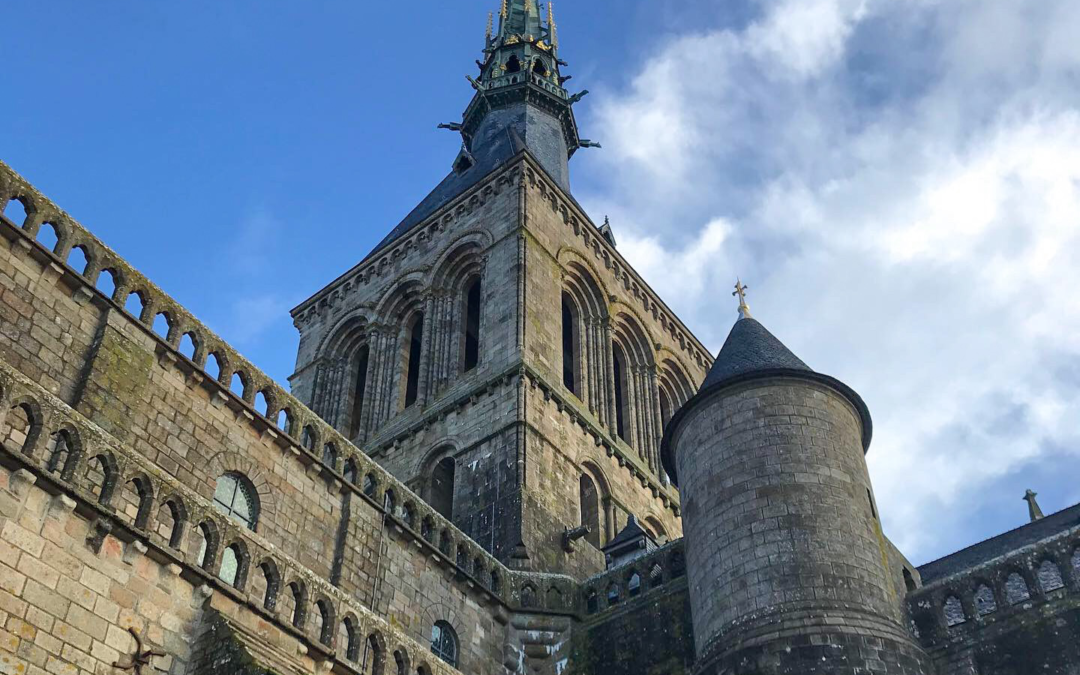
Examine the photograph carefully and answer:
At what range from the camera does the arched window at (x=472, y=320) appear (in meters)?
29.3

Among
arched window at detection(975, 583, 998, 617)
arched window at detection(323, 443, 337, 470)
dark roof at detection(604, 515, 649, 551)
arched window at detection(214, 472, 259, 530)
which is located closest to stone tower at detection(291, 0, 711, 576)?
dark roof at detection(604, 515, 649, 551)

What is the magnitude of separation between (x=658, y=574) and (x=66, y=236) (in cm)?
1014

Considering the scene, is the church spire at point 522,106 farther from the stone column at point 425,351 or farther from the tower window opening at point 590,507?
the tower window opening at point 590,507

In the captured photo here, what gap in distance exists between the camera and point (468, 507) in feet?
74.5

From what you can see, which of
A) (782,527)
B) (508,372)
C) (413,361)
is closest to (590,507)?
(508,372)

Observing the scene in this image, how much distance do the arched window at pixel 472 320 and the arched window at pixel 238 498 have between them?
44.9 feet

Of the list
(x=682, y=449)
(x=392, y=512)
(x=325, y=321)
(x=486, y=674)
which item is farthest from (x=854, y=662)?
(x=325, y=321)

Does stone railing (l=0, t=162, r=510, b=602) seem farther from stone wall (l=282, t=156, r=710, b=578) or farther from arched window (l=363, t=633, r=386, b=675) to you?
arched window (l=363, t=633, r=386, b=675)

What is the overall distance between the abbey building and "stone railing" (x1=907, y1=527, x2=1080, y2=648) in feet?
0.11

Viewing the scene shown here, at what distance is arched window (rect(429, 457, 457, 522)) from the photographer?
80.2 feet

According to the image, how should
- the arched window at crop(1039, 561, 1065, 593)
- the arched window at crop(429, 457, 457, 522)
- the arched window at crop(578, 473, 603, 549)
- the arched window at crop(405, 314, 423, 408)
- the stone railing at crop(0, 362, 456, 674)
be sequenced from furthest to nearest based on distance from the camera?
the arched window at crop(405, 314, 423, 408) < the arched window at crop(429, 457, 457, 522) < the arched window at crop(578, 473, 603, 549) < the arched window at crop(1039, 561, 1065, 593) < the stone railing at crop(0, 362, 456, 674)

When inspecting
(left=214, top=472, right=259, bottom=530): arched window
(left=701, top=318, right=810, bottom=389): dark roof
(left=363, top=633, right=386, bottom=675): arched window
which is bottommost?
(left=363, top=633, right=386, bottom=675): arched window

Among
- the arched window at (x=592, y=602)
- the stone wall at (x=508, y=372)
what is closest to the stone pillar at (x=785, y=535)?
the arched window at (x=592, y=602)

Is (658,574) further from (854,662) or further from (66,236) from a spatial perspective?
(66,236)
